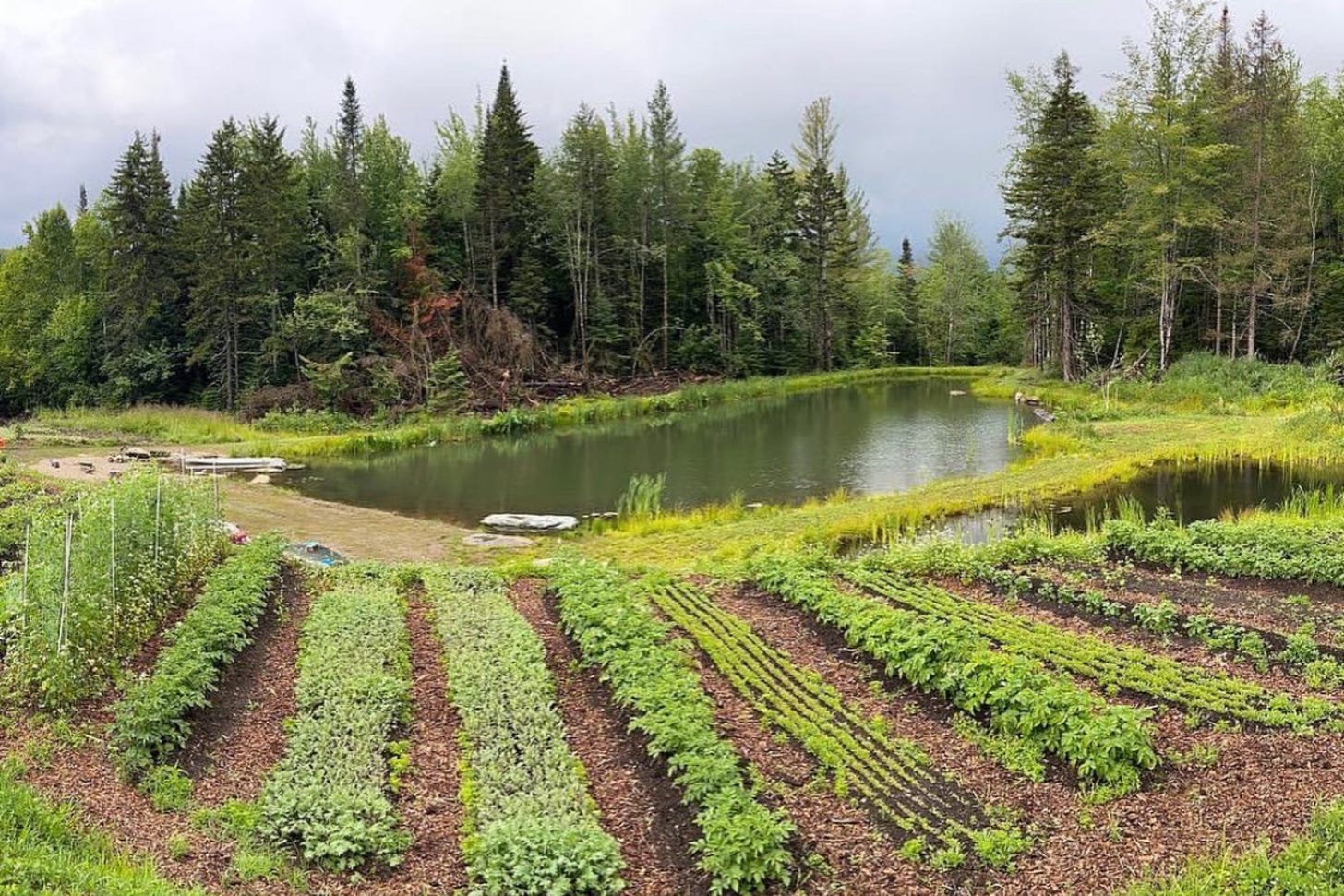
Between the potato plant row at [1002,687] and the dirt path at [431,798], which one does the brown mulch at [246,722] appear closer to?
the dirt path at [431,798]

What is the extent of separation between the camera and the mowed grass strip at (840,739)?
7.09 meters

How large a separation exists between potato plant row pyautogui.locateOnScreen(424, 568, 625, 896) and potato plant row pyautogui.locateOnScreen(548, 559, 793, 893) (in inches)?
24.9

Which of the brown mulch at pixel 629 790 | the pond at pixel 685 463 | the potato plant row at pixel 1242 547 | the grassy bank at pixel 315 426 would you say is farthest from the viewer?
the grassy bank at pixel 315 426

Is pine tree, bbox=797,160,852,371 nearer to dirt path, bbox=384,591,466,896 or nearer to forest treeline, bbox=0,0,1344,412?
forest treeline, bbox=0,0,1344,412

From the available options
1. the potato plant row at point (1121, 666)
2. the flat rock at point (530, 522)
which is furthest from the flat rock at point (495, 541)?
the potato plant row at point (1121, 666)

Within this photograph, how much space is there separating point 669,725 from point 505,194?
4363 centimetres

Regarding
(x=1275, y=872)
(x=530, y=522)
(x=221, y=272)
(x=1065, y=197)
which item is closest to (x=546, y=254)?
(x=221, y=272)

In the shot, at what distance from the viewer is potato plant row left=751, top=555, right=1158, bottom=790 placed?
7.46m

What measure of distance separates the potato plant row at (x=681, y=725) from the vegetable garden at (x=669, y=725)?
0.04 meters

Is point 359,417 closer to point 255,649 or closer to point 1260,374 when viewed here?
point 255,649

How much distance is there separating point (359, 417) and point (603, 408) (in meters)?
10.6

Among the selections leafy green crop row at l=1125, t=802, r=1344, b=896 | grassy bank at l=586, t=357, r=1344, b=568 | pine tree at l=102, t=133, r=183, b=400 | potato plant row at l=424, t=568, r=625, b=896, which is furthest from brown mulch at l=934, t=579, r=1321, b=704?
pine tree at l=102, t=133, r=183, b=400

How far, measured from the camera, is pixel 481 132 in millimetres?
53312

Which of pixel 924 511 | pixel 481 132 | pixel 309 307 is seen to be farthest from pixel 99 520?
pixel 481 132
